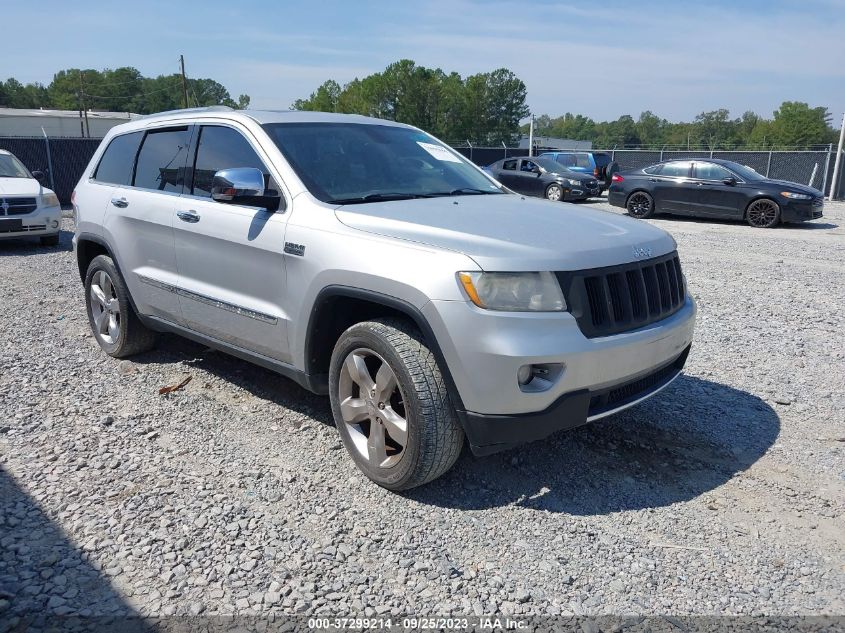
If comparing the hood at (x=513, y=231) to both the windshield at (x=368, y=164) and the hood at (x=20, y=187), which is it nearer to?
the windshield at (x=368, y=164)

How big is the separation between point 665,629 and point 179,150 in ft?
13.1

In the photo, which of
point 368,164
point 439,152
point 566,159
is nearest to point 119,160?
point 368,164

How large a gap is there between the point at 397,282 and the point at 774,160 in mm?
28369

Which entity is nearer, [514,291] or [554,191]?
[514,291]

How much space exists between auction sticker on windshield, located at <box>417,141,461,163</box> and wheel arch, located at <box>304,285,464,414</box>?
1516 mm

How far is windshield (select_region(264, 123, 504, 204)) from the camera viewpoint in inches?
154

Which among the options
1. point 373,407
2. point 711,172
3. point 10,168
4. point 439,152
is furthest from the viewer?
point 711,172

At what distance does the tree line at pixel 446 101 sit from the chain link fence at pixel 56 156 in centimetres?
6289

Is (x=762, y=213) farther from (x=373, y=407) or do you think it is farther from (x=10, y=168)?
(x=10, y=168)

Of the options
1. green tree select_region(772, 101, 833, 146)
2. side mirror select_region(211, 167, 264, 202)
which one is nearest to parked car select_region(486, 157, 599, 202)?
side mirror select_region(211, 167, 264, 202)

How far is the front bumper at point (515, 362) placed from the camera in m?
2.94

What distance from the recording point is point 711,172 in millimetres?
15797

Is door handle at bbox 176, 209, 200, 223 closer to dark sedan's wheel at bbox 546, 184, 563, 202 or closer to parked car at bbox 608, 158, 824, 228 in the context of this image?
parked car at bbox 608, 158, 824, 228

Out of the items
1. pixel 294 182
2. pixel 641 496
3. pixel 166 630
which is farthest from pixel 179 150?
pixel 641 496
